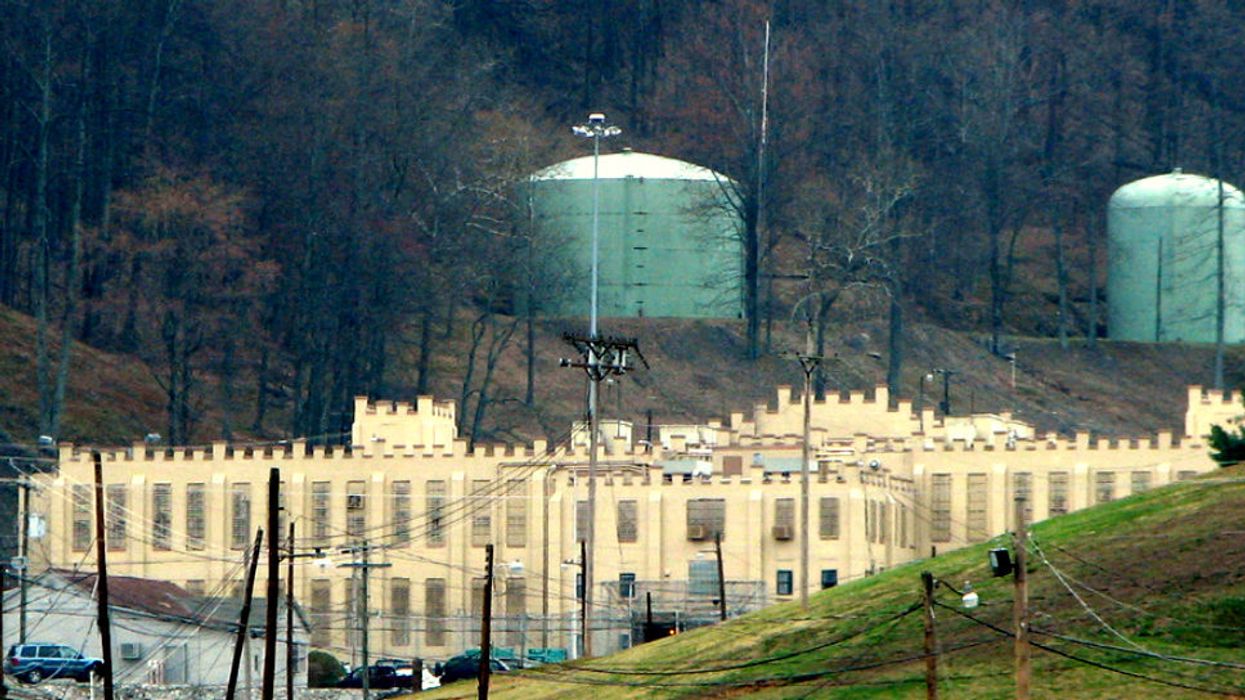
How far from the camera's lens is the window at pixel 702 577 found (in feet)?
422

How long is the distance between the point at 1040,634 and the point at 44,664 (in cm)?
3300

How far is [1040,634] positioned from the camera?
92.1 meters

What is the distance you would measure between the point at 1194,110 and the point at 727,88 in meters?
33.2

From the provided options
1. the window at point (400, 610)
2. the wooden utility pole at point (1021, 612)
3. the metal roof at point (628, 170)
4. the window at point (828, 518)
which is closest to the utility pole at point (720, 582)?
the window at point (828, 518)

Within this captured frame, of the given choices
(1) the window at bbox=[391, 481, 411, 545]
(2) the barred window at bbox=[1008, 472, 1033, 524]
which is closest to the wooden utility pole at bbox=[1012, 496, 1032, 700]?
(1) the window at bbox=[391, 481, 411, 545]

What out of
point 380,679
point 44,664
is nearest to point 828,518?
point 380,679

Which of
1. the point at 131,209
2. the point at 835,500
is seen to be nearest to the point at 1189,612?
the point at 835,500

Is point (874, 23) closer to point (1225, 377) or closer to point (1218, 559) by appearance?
point (1225, 377)

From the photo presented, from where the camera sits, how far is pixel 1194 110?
199375 millimetres

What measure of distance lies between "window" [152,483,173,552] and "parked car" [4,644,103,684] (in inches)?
783

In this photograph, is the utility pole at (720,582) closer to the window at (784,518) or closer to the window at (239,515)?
the window at (784,518)

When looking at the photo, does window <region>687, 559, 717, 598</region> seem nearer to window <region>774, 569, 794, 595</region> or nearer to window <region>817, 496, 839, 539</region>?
window <region>774, 569, 794, 595</region>

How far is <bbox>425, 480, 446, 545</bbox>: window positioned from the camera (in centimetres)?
13362

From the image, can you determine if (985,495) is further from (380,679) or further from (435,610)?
(380,679)
